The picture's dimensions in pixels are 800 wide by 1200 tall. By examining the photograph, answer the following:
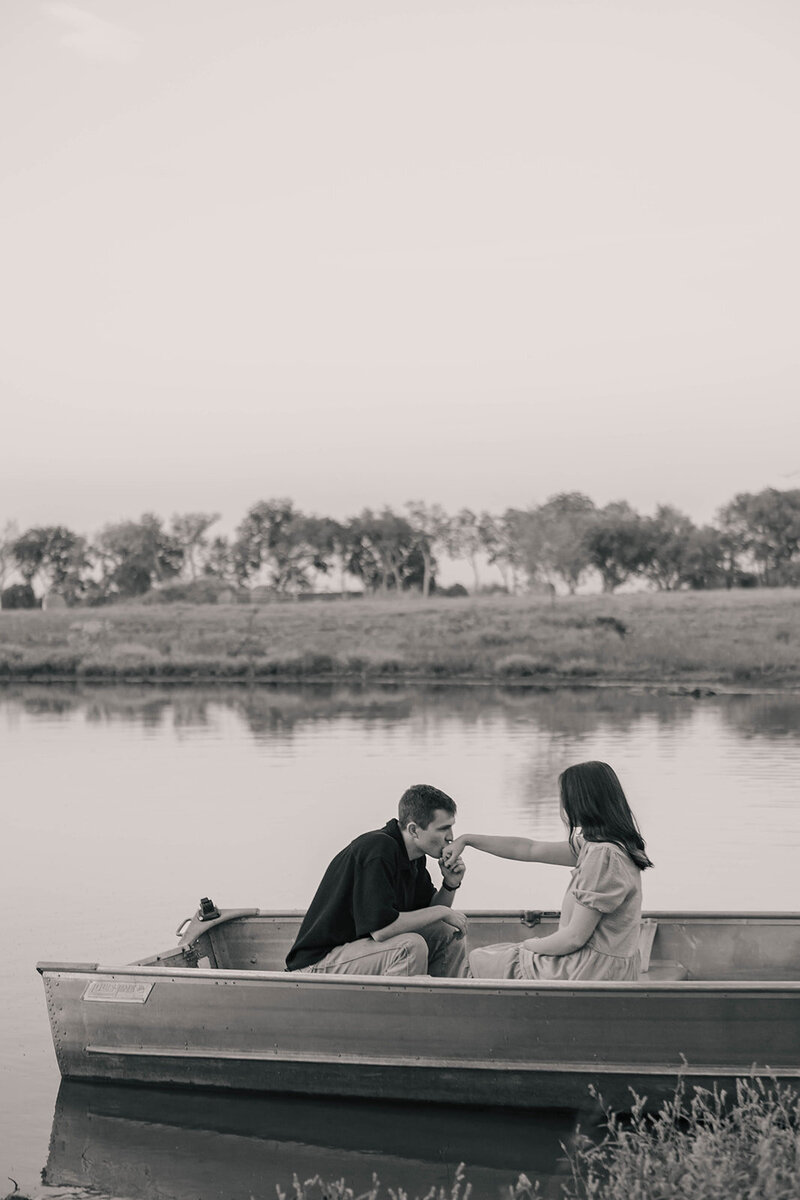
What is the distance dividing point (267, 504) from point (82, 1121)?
108m

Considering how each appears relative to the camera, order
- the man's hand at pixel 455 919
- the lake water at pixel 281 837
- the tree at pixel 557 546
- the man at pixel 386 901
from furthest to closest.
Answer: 1. the tree at pixel 557 546
2. the man's hand at pixel 455 919
3. the man at pixel 386 901
4. the lake water at pixel 281 837

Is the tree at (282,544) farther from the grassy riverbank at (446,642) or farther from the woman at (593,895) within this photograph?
the woman at (593,895)

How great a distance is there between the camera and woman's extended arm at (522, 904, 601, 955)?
21.7ft

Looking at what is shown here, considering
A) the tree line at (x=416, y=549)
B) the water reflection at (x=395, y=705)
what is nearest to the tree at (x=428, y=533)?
the tree line at (x=416, y=549)

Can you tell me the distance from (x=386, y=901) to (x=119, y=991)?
53.5 inches

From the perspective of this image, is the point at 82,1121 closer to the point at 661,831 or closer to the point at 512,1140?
the point at 512,1140

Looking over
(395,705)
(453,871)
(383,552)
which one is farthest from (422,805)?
(383,552)

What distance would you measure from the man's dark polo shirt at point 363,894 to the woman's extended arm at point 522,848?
260 mm

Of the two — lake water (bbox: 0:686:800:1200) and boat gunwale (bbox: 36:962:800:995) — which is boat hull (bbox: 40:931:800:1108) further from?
lake water (bbox: 0:686:800:1200)

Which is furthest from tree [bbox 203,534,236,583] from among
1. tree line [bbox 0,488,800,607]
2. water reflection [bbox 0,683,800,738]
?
water reflection [bbox 0,683,800,738]

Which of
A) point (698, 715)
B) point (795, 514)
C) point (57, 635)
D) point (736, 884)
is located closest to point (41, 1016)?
point (736, 884)

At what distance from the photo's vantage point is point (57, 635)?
64.4 metres

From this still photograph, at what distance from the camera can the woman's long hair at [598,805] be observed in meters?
6.51

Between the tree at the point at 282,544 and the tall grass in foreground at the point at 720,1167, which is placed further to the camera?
the tree at the point at 282,544
